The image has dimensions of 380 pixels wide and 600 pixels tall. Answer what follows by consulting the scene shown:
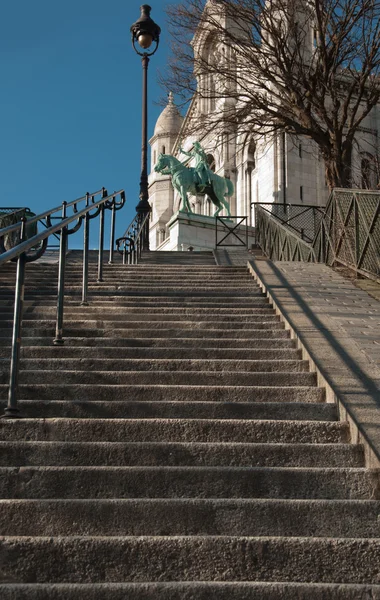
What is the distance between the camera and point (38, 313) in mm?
7832

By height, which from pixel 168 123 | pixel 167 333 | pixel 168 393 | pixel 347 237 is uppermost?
pixel 168 123

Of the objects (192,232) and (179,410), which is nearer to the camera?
(179,410)

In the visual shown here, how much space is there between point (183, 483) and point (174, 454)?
0.32 m

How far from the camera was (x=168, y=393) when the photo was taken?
215 inches

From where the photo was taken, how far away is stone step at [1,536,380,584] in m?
3.33

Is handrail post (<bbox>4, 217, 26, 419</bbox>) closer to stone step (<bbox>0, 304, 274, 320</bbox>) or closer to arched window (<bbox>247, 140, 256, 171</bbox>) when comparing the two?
stone step (<bbox>0, 304, 274, 320</bbox>)

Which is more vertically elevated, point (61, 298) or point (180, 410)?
point (61, 298)

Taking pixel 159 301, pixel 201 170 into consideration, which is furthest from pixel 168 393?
pixel 201 170

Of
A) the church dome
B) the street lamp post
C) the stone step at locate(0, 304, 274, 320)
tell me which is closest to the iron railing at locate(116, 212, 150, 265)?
the street lamp post

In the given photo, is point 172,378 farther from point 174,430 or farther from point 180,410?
point 174,430

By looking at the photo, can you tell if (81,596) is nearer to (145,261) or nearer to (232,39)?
(145,261)

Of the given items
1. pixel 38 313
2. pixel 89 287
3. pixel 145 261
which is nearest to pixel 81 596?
pixel 38 313

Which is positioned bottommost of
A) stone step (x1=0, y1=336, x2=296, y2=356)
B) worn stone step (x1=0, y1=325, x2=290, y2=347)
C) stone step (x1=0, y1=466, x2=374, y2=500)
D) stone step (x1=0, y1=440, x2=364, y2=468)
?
stone step (x1=0, y1=466, x2=374, y2=500)

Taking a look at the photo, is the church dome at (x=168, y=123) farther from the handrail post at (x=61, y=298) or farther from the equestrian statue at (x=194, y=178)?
the handrail post at (x=61, y=298)
